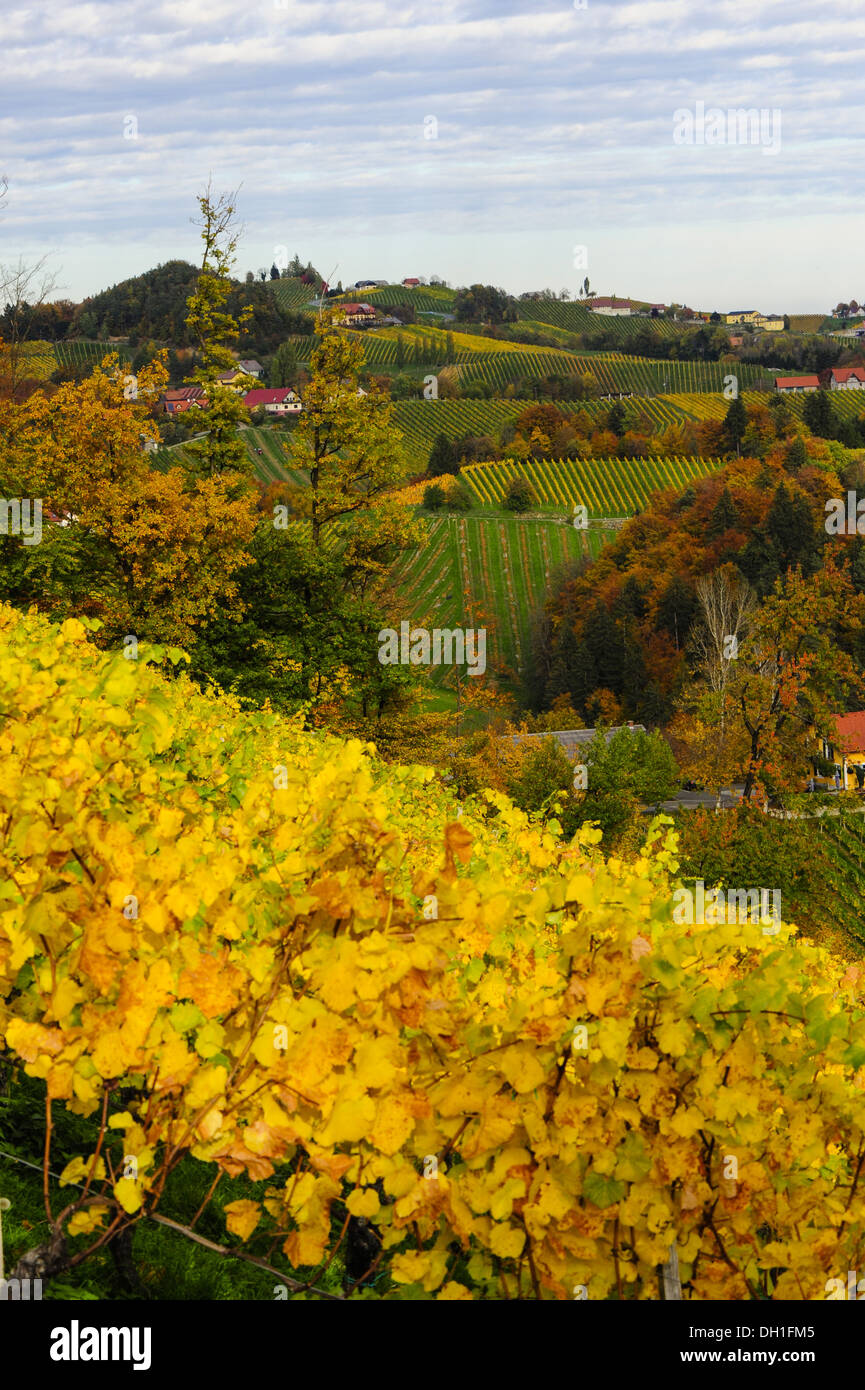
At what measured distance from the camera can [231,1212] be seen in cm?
297

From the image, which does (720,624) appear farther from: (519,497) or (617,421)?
(617,421)

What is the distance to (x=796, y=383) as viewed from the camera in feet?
502

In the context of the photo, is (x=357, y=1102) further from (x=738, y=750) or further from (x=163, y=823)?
(x=738, y=750)

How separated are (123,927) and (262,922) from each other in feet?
1.32

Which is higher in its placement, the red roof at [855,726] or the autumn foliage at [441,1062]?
the autumn foliage at [441,1062]

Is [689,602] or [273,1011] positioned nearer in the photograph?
[273,1011]

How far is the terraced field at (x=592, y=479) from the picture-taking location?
352 feet

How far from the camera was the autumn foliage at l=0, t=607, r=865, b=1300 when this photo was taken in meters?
2.80

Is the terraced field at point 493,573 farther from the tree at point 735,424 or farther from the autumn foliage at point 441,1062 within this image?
the autumn foliage at point 441,1062

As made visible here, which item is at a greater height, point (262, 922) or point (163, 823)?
point (163, 823)

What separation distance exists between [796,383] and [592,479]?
57552 millimetres

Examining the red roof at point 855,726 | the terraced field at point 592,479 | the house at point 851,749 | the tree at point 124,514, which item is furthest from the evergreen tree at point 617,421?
the tree at point 124,514

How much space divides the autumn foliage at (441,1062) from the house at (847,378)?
162 metres
